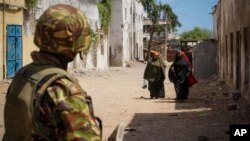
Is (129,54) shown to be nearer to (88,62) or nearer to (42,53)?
(88,62)

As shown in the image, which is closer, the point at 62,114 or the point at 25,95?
the point at 62,114

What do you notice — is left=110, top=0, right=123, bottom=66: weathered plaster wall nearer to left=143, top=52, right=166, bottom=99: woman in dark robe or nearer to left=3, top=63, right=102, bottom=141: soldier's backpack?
left=143, top=52, right=166, bottom=99: woman in dark robe

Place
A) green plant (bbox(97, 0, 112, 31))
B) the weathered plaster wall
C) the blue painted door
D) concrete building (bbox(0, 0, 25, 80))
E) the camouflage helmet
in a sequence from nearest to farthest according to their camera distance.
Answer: the camouflage helmet < concrete building (bbox(0, 0, 25, 80)) < the blue painted door < green plant (bbox(97, 0, 112, 31)) < the weathered plaster wall

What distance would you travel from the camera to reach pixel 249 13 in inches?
440

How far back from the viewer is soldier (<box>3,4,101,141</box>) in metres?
1.90

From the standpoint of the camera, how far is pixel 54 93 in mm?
1916

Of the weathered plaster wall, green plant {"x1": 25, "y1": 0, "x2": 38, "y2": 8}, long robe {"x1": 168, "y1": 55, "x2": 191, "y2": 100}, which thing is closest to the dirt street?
long robe {"x1": 168, "y1": 55, "x2": 191, "y2": 100}

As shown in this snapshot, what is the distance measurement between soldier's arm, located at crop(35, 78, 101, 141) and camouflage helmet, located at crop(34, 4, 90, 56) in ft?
0.51

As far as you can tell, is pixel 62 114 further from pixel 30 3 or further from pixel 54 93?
pixel 30 3

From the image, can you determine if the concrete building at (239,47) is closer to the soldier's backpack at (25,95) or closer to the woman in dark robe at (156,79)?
the woman in dark robe at (156,79)

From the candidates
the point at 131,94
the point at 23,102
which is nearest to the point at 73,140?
the point at 23,102

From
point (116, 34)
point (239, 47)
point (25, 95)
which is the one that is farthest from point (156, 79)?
point (116, 34)

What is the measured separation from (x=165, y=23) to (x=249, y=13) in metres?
49.9

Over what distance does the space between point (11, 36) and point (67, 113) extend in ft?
53.9
